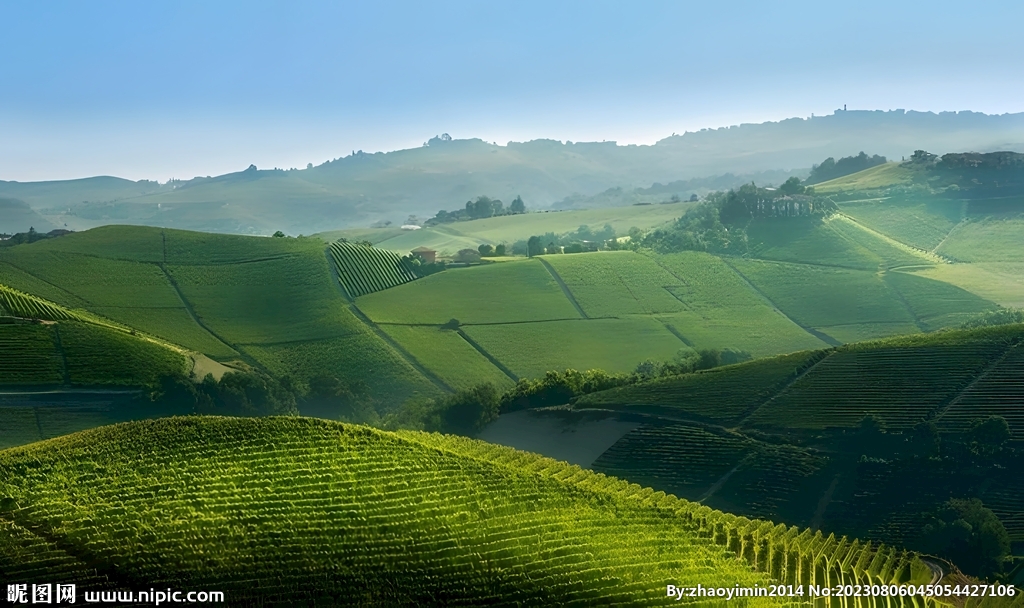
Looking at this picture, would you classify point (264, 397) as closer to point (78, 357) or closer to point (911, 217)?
point (78, 357)

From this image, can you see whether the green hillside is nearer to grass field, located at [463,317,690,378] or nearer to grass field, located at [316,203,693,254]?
grass field, located at [463,317,690,378]

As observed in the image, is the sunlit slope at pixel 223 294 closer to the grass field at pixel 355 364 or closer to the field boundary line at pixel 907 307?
the grass field at pixel 355 364

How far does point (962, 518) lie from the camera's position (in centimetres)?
4156

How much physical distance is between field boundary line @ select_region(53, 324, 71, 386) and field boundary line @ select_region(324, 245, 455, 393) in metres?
26.7

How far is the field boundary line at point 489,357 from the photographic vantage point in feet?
262

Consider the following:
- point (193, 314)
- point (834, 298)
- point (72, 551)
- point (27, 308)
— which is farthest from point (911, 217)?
point (72, 551)

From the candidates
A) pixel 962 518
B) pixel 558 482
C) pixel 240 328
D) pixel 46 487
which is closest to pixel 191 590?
pixel 46 487

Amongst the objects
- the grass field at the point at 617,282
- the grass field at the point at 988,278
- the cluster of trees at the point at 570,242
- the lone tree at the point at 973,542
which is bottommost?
the lone tree at the point at 973,542

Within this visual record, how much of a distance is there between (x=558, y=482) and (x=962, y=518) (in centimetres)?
1922

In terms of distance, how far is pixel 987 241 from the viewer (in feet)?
416

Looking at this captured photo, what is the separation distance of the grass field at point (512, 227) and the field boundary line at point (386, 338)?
53559 mm

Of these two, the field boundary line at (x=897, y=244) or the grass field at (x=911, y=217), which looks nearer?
the field boundary line at (x=897, y=244)

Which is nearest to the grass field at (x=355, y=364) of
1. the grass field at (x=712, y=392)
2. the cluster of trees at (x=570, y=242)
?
the grass field at (x=712, y=392)

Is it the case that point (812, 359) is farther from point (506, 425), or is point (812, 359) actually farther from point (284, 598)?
point (284, 598)
